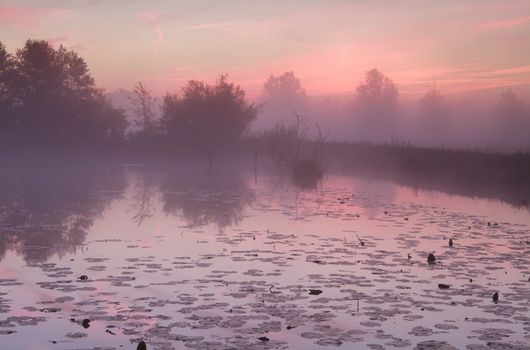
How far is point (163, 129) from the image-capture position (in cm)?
7150

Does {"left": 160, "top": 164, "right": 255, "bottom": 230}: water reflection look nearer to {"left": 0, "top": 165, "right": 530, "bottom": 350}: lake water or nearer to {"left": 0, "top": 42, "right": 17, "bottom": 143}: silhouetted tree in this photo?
{"left": 0, "top": 165, "right": 530, "bottom": 350}: lake water

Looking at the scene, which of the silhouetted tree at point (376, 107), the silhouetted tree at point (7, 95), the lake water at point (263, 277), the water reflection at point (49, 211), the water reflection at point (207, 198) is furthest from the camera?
the silhouetted tree at point (376, 107)

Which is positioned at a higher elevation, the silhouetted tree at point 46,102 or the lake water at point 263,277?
the silhouetted tree at point 46,102

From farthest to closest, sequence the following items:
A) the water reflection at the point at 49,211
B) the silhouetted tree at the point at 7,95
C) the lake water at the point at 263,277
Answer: the silhouetted tree at the point at 7,95, the water reflection at the point at 49,211, the lake water at the point at 263,277

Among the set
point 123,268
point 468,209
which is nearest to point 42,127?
point 468,209

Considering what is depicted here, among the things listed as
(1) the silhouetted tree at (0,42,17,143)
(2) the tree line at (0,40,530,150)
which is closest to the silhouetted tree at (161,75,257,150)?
(2) the tree line at (0,40,530,150)

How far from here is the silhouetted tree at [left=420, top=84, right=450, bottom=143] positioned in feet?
485

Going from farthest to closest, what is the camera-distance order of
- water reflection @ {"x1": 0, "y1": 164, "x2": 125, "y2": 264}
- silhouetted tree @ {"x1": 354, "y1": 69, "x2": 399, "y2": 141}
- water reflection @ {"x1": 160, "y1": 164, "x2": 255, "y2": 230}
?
1. silhouetted tree @ {"x1": 354, "y1": 69, "x2": 399, "y2": 141}
2. water reflection @ {"x1": 160, "y1": 164, "x2": 255, "y2": 230}
3. water reflection @ {"x1": 0, "y1": 164, "x2": 125, "y2": 264}

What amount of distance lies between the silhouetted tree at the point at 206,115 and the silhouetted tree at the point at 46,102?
8.67m

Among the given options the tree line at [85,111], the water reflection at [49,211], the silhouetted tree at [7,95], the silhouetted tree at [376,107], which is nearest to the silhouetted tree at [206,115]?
the tree line at [85,111]

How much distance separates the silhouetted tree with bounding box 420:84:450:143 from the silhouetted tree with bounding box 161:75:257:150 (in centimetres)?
8729

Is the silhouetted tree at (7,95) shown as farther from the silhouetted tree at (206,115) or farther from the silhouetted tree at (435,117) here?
the silhouetted tree at (435,117)

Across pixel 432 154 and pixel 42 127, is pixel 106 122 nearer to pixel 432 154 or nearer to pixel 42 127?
pixel 42 127

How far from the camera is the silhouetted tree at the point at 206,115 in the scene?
69.8 metres
